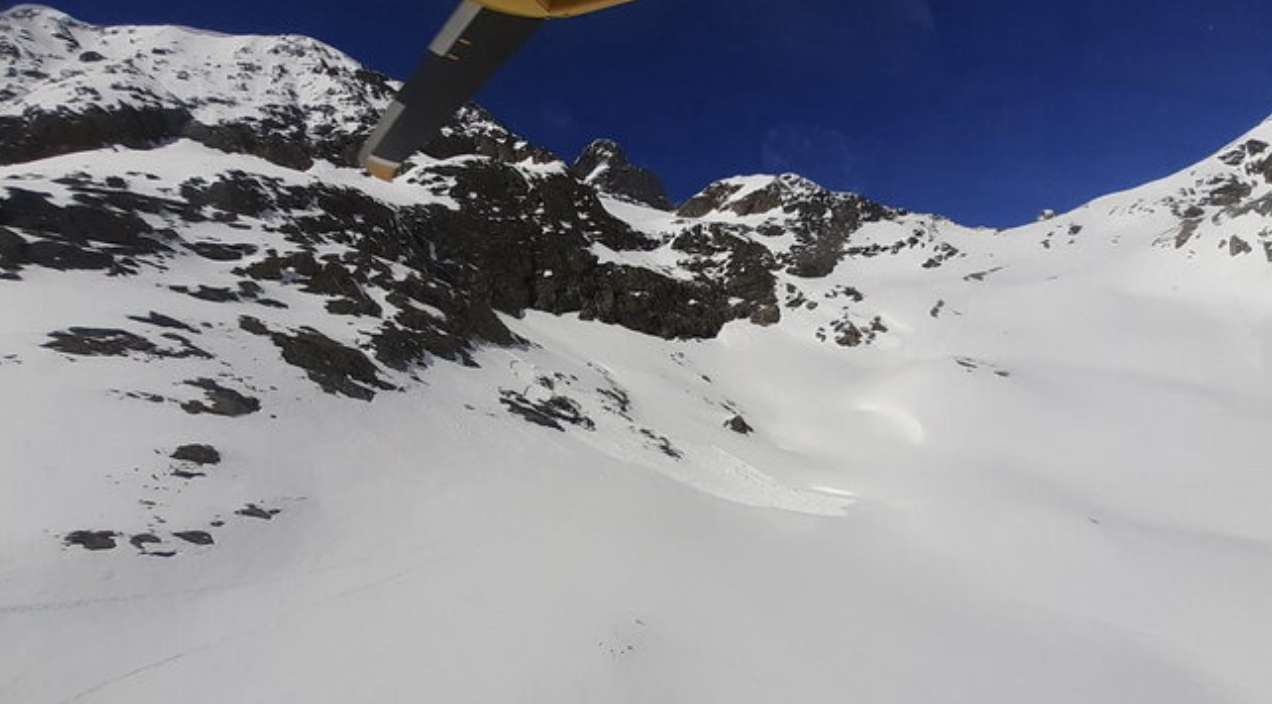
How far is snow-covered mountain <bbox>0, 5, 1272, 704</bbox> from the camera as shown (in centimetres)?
1487

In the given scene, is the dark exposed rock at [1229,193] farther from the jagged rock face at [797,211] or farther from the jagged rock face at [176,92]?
the jagged rock face at [176,92]

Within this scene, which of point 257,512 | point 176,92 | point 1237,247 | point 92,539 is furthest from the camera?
point 176,92

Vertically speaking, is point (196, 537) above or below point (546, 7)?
below

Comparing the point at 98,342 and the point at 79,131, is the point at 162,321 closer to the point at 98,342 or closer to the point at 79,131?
the point at 98,342

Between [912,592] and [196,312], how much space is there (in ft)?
104

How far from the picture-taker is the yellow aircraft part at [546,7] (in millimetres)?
2225

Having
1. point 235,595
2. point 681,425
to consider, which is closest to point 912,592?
point 235,595

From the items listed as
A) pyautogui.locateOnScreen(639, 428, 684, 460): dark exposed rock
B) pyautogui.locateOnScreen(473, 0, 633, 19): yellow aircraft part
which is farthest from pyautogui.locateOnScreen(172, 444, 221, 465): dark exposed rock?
pyautogui.locateOnScreen(473, 0, 633, 19): yellow aircraft part

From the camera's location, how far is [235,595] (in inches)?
599

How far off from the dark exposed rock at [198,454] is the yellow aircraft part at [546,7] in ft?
71.3

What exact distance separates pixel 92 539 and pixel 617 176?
135m

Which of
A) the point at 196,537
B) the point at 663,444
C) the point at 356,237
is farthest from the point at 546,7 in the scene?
the point at 356,237

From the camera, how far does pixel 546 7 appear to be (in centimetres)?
226

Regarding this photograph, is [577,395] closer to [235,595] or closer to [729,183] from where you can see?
[235,595]
